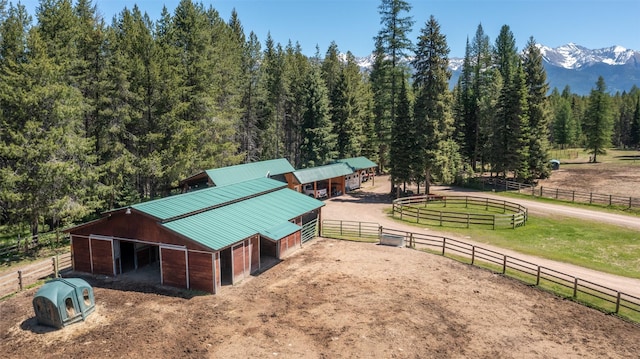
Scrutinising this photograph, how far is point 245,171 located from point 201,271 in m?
18.8

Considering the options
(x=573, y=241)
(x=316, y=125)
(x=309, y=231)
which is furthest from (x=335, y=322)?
(x=316, y=125)

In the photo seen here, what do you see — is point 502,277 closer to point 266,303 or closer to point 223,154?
point 266,303

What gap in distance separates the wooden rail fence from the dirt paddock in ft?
36.3

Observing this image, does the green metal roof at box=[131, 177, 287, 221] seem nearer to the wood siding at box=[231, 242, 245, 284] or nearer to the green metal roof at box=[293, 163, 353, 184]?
the wood siding at box=[231, 242, 245, 284]

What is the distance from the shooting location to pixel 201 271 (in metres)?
18.4

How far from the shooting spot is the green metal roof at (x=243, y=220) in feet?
62.1

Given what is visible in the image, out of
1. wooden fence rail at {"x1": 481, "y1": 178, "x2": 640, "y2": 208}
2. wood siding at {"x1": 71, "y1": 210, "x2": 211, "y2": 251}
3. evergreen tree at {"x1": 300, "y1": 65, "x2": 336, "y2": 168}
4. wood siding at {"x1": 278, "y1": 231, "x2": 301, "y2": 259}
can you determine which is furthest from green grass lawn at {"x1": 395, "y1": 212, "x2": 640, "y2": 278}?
evergreen tree at {"x1": 300, "y1": 65, "x2": 336, "y2": 168}

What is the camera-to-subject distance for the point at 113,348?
13508 mm

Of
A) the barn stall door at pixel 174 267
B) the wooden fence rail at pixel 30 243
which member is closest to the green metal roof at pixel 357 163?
the wooden fence rail at pixel 30 243

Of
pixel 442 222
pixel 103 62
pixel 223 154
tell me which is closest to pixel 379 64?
pixel 223 154

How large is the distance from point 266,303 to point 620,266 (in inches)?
757

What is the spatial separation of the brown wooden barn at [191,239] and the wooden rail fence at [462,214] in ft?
41.5

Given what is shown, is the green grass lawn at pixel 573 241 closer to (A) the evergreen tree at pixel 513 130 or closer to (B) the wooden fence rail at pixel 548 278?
(B) the wooden fence rail at pixel 548 278

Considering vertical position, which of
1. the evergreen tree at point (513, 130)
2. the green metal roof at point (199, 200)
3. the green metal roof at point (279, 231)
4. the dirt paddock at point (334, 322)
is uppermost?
the evergreen tree at point (513, 130)
